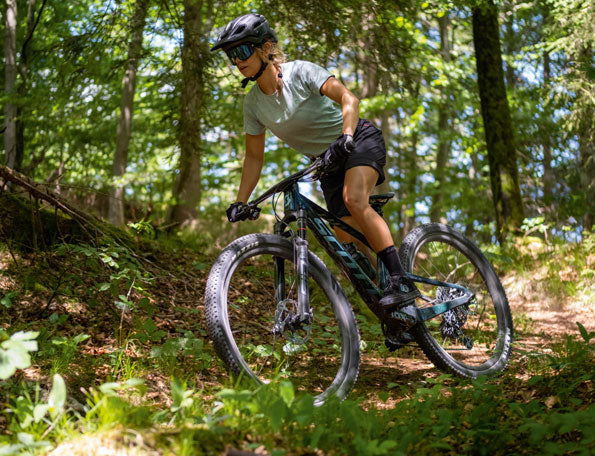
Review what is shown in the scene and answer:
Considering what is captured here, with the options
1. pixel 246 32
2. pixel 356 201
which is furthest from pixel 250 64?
pixel 356 201

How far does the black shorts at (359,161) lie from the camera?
3.67 metres

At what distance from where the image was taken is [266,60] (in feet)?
11.3

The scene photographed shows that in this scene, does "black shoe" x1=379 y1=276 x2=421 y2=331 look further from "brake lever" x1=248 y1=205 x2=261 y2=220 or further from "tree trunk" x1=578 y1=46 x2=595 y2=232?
"tree trunk" x1=578 y1=46 x2=595 y2=232

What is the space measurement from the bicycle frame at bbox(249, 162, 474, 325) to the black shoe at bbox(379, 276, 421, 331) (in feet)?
0.23

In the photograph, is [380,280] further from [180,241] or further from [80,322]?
[180,241]

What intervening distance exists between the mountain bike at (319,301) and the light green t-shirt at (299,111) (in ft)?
1.14

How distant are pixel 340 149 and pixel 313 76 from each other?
584 millimetres

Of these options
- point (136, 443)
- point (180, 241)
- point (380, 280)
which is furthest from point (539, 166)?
point (136, 443)

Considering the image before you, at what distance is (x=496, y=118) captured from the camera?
27.7 ft

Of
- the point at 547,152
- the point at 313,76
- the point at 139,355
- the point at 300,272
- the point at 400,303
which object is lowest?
the point at 139,355

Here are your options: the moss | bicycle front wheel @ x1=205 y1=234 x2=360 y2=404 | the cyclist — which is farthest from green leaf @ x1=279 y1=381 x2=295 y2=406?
the moss

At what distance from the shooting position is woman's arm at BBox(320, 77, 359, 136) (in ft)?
10.9

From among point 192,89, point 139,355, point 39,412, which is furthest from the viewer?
point 192,89

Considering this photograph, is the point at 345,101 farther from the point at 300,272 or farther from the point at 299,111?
the point at 300,272
